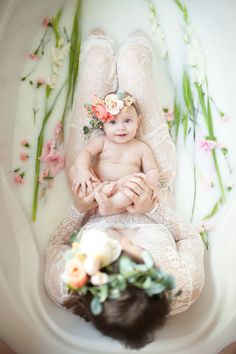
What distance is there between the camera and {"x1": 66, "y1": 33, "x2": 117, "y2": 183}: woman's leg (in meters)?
2.16

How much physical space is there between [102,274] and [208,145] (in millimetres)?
914

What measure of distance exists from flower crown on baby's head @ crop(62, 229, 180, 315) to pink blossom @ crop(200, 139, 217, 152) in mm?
816

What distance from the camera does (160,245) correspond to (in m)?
1.87

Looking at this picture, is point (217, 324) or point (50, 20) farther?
point (50, 20)

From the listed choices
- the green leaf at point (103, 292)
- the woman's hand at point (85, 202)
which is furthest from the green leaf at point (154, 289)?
the woman's hand at point (85, 202)

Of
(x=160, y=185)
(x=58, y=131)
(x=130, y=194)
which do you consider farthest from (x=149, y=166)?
(x=58, y=131)

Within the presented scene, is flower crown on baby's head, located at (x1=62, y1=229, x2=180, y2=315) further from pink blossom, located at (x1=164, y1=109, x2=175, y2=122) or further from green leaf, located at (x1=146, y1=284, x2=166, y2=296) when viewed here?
pink blossom, located at (x1=164, y1=109, x2=175, y2=122)

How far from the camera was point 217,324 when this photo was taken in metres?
1.92

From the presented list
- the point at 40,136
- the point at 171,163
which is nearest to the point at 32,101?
the point at 40,136

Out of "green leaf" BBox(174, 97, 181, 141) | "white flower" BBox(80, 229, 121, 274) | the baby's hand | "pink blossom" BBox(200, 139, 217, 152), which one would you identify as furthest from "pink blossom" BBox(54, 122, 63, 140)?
"white flower" BBox(80, 229, 121, 274)

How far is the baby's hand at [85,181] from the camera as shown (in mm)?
2004

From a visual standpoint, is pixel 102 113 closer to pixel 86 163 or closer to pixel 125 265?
pixel 86 163

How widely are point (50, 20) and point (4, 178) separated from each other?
722 millimetres

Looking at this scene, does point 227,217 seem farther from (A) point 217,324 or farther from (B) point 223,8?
(B) point 223,8
